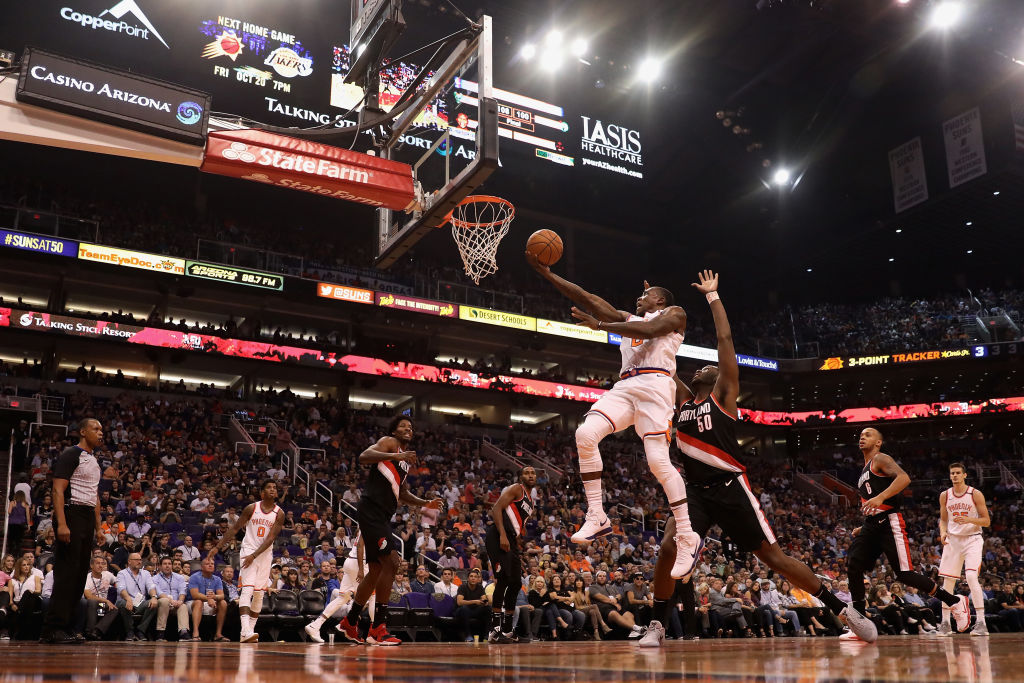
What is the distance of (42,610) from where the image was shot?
384 inches

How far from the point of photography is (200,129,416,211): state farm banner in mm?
9125

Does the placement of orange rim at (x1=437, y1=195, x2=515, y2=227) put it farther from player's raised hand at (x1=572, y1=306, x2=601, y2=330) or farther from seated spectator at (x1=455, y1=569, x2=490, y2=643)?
seated spectator at (x1=455, y1=569, x2=490, y2=643)

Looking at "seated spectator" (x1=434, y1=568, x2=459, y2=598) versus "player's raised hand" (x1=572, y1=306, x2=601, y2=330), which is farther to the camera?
"seated spectator" (x1=434, y1=568, x2=459, y2=598)

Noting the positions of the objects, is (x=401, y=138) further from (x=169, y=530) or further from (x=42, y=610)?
(x=169, y=530)

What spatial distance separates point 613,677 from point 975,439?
1424 inches

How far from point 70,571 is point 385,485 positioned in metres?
2.56

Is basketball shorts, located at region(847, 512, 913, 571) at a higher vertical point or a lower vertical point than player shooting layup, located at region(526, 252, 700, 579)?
lower

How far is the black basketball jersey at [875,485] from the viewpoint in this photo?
7.42 metres

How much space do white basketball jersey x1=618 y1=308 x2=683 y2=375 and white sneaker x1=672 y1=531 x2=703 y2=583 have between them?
3.63 feet

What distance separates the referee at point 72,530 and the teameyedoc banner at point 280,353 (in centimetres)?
1828

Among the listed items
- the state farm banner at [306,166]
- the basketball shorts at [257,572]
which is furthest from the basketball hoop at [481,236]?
the basketball shorts at [257,572]

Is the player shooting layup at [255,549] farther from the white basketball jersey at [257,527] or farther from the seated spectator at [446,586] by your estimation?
the seated spectator at [446,586]

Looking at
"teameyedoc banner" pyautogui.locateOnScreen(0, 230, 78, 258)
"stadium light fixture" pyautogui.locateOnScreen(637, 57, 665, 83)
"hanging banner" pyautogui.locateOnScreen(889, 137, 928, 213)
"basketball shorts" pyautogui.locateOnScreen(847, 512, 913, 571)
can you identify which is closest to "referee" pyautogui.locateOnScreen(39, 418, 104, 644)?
"basketball shorts" pyautogui.locateOnScreen(847, 512, 913, 571)

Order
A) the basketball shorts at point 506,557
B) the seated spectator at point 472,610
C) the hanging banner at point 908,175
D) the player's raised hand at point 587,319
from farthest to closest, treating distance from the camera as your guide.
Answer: the hanging banner at point 908,175 < the seated spectator at point 472,610 < the basketball shorts at point 506,557 < the player's raised hand at point 587,319
